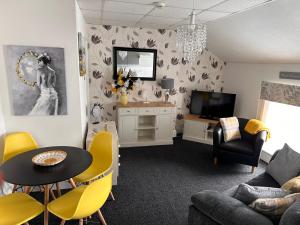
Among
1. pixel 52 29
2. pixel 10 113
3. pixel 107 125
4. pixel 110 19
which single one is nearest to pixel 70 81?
pixel 52 29

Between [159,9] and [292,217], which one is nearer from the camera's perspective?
[292,217]

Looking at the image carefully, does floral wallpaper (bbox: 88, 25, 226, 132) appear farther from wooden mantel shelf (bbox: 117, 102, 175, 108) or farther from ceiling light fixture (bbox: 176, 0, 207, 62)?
ceiling light fixture (bbox: 176, 0, 207, 62)

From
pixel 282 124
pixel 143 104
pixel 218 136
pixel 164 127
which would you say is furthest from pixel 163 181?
pixel 282 124

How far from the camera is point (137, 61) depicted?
14.6ft

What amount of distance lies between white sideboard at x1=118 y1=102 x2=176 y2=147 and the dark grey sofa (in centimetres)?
262

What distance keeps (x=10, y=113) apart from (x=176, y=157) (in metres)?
2.74

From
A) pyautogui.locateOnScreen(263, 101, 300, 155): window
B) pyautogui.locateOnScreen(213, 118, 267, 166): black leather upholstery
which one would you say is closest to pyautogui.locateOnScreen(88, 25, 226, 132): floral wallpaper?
pyautogui.locateOnScreen(263, 101, 300, 155): window

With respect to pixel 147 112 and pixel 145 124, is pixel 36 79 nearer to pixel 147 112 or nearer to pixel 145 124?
pixel 147 112

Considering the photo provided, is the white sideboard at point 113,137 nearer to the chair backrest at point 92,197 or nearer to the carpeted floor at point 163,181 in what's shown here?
the carpeted floor at point 163,181

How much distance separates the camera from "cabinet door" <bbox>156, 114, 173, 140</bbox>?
438cm

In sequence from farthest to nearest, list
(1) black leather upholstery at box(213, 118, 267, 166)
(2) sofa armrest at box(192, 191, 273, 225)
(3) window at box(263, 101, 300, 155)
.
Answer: (3) window at box(263, 101, 300, 155) → (1) black leather upholstery at box(213, 118, 267, 166) → (2) sofa armrest at box(192, 191, 273, 225)

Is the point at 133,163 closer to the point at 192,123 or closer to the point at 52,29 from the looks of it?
the point at 192,123

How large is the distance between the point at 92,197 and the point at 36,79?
5.28ft

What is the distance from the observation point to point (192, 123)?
15.2ft
